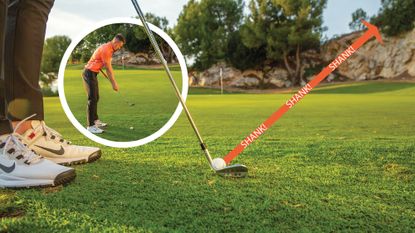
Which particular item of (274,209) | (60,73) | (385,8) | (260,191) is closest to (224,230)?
(274,209)

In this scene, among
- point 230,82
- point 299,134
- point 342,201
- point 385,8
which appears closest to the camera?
point 342,201

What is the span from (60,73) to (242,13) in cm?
3550

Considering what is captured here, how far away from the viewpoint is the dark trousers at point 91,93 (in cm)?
311

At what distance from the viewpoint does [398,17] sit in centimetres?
3034

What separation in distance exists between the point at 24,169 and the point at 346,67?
110 feet

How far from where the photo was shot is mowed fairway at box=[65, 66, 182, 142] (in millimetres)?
3240

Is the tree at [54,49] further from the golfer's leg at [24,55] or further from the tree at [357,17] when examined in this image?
the tree at [357,17]

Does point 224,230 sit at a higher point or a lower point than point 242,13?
lower

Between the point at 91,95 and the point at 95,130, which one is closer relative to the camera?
the point at 91,95

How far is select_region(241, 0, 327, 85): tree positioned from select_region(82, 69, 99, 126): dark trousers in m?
30.3

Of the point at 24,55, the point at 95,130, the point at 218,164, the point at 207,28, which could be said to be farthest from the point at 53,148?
the point at 207,28

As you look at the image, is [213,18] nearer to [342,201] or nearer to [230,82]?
[230,82]

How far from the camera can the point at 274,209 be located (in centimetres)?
162

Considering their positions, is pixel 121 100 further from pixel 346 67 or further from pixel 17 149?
pixel 346 67
